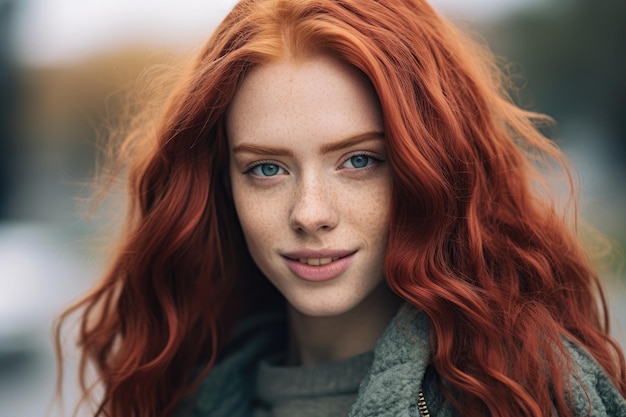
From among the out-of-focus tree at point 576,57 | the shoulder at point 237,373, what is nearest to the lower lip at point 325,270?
the shoulder at point 237,373

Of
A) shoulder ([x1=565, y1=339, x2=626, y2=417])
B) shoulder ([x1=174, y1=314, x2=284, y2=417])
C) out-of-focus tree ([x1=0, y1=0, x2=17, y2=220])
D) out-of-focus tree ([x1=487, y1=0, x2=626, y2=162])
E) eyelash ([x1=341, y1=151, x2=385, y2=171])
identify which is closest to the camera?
shoulder ([x1=565, y1=339, x2=626, y2=417])

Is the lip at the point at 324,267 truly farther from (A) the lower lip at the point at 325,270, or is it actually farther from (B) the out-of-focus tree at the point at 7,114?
(B) the out-of-focus tree at the point at 7,114

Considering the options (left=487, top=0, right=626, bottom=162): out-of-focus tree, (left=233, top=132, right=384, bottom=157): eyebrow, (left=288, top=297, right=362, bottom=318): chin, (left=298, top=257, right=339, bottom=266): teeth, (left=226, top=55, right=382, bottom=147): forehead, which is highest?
(left=487, top=0, right=626, bottom=162): out-of-focus tree

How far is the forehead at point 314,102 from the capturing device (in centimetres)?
148

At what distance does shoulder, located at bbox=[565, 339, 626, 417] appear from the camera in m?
1.40

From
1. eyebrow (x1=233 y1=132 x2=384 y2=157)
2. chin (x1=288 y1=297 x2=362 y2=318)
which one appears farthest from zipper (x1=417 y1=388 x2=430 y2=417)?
eyebrow (x1=233 y1=132 x2=384 y2=157)

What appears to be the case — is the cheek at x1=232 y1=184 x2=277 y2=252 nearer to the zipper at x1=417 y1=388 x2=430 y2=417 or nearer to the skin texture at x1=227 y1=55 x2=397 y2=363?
the skin texture at x1=227 y1=55 x2=397 y2=363

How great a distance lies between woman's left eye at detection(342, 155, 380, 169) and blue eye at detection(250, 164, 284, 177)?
149 millimetres

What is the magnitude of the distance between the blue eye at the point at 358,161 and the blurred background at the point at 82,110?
493 millimetres

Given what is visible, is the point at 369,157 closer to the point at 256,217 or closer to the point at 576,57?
the point at 256,217

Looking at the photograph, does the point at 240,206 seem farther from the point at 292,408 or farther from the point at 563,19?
the point at 563,19

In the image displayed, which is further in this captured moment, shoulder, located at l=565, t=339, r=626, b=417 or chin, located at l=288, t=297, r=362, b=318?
chin, located at l=288, t=297, r=362, b=318

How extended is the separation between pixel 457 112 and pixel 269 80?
0.41 meters

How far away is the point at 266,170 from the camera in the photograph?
158 centimetres
